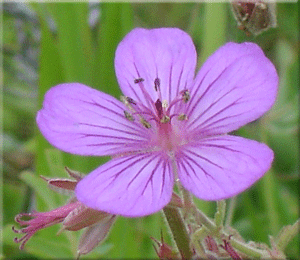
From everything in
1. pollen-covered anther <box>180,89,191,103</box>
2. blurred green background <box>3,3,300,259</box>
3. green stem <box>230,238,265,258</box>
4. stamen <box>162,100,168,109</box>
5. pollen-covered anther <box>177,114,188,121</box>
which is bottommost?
blurred green background <box>3,3,300,259</box>

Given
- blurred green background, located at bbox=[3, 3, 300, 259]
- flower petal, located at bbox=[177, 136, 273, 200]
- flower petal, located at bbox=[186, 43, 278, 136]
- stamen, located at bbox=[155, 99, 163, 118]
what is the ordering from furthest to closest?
1. blurred green background, located at bbox=[3, 3, 300, 259]
2. stamen, located at bbox=[155, 99, 163, 118]
3. flower petal, located at bbox=[186, 43, 278, 136]
4. flower petal, located at bbox=[177, 136, 273, 200]

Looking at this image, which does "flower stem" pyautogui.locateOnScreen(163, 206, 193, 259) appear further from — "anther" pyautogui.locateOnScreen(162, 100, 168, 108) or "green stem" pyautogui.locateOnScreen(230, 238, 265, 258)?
"anther" pyautogui.locateOnScreen(162, 100, 168, 108)

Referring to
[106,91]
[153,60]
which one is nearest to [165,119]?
[153,60]

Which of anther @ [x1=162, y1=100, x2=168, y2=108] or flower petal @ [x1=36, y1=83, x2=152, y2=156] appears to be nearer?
flower petal @ [x1=36, y1=83, x2=152, y2=156]

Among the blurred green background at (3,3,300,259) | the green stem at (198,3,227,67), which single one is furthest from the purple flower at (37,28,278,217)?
the green stem at (198,3,227,67)

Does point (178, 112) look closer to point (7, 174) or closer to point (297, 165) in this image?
point (297, 165)

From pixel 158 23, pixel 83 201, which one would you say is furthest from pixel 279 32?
pixel 83 201

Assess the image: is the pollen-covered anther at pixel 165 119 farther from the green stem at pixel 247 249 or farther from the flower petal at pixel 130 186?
the green stem at pixel 247 249
